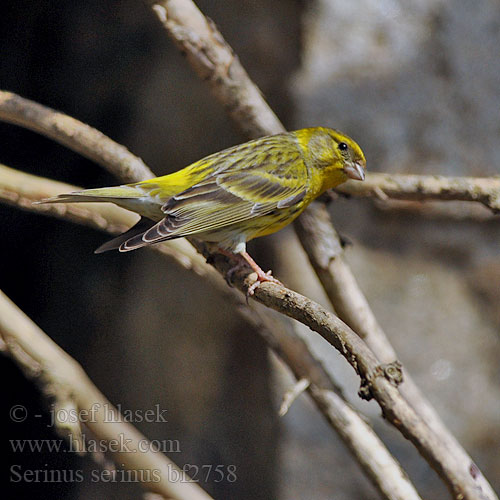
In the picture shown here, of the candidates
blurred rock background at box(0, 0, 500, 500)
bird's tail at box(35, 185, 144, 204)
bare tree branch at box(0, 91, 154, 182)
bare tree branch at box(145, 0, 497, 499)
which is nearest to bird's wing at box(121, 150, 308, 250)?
bird's tail at box(35, 185, 144, 204)

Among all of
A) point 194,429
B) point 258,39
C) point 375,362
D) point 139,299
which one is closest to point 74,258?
point 139,299

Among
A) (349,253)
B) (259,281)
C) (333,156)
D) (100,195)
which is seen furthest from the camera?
(349,253)

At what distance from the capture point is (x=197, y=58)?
9.14 ft

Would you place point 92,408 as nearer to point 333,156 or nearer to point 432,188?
point 333,156

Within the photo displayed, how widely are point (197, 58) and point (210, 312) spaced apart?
5.62ft

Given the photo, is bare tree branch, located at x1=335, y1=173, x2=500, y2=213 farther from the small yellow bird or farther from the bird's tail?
the bird's tail

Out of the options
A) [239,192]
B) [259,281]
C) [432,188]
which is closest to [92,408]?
[259,281]

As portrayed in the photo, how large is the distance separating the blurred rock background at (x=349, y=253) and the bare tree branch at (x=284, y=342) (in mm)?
863

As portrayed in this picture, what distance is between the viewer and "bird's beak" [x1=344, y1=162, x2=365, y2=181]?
2.74 meters

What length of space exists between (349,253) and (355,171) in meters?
1.05

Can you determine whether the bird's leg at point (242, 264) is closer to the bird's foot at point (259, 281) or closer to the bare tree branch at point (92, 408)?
the bird's foot at point (259, 281)

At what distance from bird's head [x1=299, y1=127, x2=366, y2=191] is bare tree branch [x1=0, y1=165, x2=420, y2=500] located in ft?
2.06

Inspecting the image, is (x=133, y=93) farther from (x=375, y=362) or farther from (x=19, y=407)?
(x=375, y=362)

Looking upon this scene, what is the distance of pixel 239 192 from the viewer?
2.66 meters
